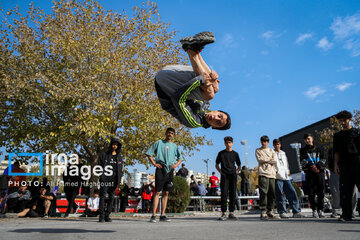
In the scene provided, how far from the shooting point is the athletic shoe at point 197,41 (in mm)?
4199

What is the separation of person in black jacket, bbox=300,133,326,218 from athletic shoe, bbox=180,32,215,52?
4.80 metres

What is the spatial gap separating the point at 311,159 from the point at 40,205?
8650mm

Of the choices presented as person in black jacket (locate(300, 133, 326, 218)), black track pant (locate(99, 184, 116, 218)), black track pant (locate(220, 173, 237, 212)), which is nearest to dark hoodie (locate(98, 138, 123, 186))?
black track pant (locate(99, 184, 116, 218))

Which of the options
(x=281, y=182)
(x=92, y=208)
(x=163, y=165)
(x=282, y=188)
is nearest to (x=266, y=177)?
(x=281, y=182)

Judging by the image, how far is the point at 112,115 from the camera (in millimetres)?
15211

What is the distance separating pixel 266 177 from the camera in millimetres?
7824

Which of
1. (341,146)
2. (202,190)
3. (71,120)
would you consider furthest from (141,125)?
(341,146)

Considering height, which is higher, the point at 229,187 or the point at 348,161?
the point at 348,161

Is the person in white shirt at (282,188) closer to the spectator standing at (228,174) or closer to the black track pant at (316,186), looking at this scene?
the black track pant at (316,186)

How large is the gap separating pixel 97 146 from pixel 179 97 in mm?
13346

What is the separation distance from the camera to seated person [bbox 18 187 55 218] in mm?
10023

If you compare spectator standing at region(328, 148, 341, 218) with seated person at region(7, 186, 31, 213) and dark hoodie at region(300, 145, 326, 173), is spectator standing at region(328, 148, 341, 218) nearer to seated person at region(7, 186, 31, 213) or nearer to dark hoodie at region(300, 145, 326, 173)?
dark hoodie at region(300, 145, 326, 173)

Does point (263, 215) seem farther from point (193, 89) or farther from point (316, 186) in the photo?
point (193, 89)

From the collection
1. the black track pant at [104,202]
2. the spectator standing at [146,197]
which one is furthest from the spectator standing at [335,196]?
the spectator standing at [146,197]
